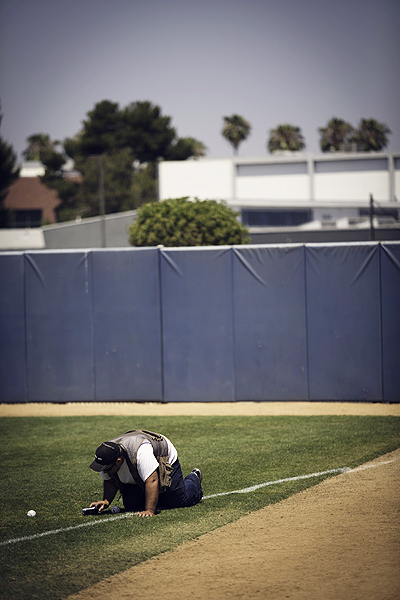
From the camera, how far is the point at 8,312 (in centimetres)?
1281

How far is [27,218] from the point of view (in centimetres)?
7425

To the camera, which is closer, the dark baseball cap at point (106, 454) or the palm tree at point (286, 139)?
the dark baseball cap at point (106, 454)

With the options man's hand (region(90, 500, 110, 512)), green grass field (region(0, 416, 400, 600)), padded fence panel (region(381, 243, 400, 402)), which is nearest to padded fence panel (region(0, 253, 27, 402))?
green grass field (region(0, 416, 400, 600))

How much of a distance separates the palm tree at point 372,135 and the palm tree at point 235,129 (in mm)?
14423

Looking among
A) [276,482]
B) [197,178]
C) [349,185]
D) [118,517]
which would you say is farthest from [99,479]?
[349,185]

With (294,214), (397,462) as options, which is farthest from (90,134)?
(397,462)

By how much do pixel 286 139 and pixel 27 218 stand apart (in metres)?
33.3

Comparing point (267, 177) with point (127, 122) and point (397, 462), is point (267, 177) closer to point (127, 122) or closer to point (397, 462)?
point (127, 122)

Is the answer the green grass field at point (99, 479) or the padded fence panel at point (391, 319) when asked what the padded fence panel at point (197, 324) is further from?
the padded fence panel at point (391, 319)

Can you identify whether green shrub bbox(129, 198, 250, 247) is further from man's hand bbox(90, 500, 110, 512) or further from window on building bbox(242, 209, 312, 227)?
window on building bbox(242, 209, 312, 227)

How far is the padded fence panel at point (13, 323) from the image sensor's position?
41.9ft

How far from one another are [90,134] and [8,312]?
59.6 m

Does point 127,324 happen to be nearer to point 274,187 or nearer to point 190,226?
point 190,226

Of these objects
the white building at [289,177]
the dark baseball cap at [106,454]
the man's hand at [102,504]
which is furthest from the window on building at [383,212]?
the dark baseball cap at [106,454]
